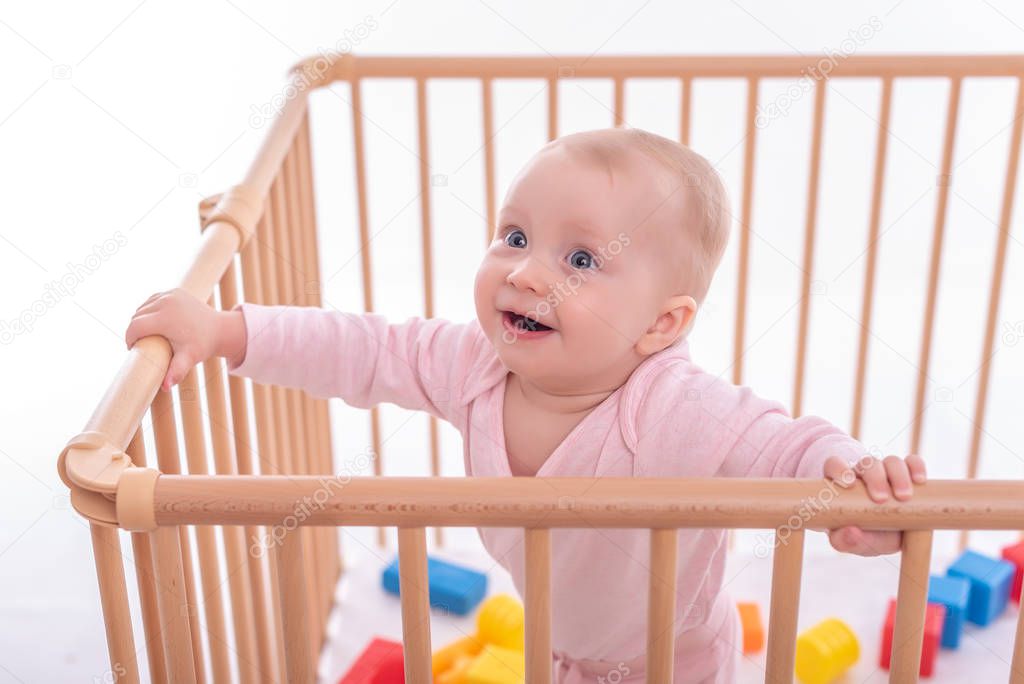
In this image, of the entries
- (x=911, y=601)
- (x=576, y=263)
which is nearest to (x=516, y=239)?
(x=576, y=263)

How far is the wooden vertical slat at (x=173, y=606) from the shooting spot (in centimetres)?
76

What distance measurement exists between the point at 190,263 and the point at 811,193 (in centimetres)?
84

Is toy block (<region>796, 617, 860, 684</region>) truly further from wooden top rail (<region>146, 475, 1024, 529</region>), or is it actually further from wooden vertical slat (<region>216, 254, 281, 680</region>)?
wooden top rail (<region>146, 475, 1024, 529</region>)

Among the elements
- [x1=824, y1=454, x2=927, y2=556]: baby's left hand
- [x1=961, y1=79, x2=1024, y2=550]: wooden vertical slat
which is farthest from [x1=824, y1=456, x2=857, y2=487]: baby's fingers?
[x1=961, y1=79, x2=1024, y2=550]: wooden vertical slat

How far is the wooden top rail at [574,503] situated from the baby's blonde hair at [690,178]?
25cm

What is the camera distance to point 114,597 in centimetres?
78

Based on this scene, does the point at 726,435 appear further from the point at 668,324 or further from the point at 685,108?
the point at 685,108

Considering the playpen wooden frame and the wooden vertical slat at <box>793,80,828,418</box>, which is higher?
the wooden vertical slat at <box>793,80,828,418</box>

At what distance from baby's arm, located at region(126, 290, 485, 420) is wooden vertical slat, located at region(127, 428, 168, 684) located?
0.15 meters

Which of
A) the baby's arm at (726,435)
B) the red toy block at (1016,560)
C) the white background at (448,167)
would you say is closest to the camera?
the baby's arm at (726,435)

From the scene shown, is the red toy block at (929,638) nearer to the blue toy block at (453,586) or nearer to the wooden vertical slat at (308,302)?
the blue toy block at (453,586)

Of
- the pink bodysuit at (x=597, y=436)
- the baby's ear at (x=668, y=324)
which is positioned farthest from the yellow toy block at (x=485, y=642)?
the baby's ear at (x=668, y=324)

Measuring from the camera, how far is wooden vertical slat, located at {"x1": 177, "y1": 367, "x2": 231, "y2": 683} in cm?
96

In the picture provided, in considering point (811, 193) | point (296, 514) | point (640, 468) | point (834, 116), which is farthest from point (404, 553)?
point (834, 116)
